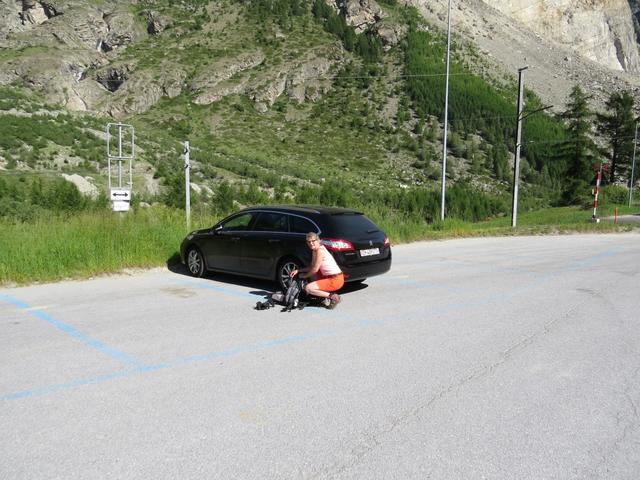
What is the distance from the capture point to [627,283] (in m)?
10.2

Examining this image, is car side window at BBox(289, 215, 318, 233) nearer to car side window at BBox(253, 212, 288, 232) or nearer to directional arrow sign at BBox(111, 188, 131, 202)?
car side window at BBox(253, 212, 288, 232)

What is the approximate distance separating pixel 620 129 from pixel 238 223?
64.7 meters

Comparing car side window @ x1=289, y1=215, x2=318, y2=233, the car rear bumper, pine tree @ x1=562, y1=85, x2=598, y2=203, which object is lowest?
the car rear bumper

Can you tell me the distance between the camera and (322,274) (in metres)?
7.98

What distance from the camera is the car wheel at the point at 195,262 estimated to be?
1049cm

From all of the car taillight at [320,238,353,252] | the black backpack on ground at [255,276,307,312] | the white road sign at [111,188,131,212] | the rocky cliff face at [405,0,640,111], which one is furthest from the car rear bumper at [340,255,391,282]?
the rocky cliff face at [405,0,640,111]

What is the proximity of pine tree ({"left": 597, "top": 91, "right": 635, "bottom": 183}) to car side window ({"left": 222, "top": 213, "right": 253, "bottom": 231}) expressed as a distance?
64.1 metres

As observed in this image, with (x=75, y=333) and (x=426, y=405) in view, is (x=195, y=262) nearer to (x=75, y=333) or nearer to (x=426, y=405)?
(x=75, y=333)

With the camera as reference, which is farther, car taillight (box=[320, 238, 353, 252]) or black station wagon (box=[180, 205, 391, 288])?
black station wagon (box=[180, 205, 391, 288])

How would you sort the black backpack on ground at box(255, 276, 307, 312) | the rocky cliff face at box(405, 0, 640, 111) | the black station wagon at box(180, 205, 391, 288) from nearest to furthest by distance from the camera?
the black backpack on ground at box(255, 276, 307, 312)
the black station wagon at box(180, 205, 391, 288)
the rocky cliff face at box(405, 0, 640, 111)

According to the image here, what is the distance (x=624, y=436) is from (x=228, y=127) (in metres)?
78.0

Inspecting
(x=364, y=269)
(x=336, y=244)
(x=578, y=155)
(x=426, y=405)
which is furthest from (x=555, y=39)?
(x=426, y=405)

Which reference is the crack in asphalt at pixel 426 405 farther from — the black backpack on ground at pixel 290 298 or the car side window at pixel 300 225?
the car side window at pixel 300 225

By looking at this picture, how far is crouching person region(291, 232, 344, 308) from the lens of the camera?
7.77m
